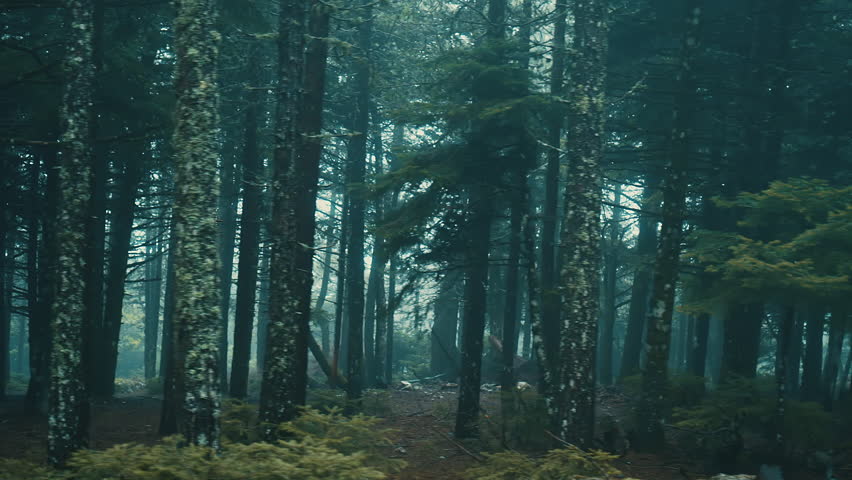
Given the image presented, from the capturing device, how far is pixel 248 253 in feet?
63.6

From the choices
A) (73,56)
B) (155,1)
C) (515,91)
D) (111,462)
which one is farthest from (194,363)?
(515,91)

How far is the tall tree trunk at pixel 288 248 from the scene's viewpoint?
1259 centimetres

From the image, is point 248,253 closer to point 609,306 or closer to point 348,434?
point 348,434

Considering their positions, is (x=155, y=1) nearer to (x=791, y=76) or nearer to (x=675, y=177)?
(x=675, y=177)

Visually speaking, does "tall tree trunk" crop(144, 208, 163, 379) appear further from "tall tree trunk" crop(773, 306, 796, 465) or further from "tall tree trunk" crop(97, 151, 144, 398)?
"tall tree trunk" crop(773, 306, 796, 465)

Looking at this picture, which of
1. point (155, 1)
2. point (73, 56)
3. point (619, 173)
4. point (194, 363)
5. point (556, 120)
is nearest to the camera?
point (194, 363)

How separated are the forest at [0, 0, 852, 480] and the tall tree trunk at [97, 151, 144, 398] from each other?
0.09 metres

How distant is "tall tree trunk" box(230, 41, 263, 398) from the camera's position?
63.1 feet

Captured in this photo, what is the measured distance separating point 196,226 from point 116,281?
42.0 feet

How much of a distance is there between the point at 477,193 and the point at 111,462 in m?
11.5

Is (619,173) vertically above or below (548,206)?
above

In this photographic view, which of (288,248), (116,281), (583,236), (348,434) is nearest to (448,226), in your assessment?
(583,236)

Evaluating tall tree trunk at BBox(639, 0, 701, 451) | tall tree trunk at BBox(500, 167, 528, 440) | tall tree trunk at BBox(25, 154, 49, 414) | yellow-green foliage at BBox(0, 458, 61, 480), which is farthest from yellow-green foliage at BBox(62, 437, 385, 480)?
tall tree trunk at BBox(25, 154, 49, 414)

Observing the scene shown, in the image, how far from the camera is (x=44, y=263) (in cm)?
1742
